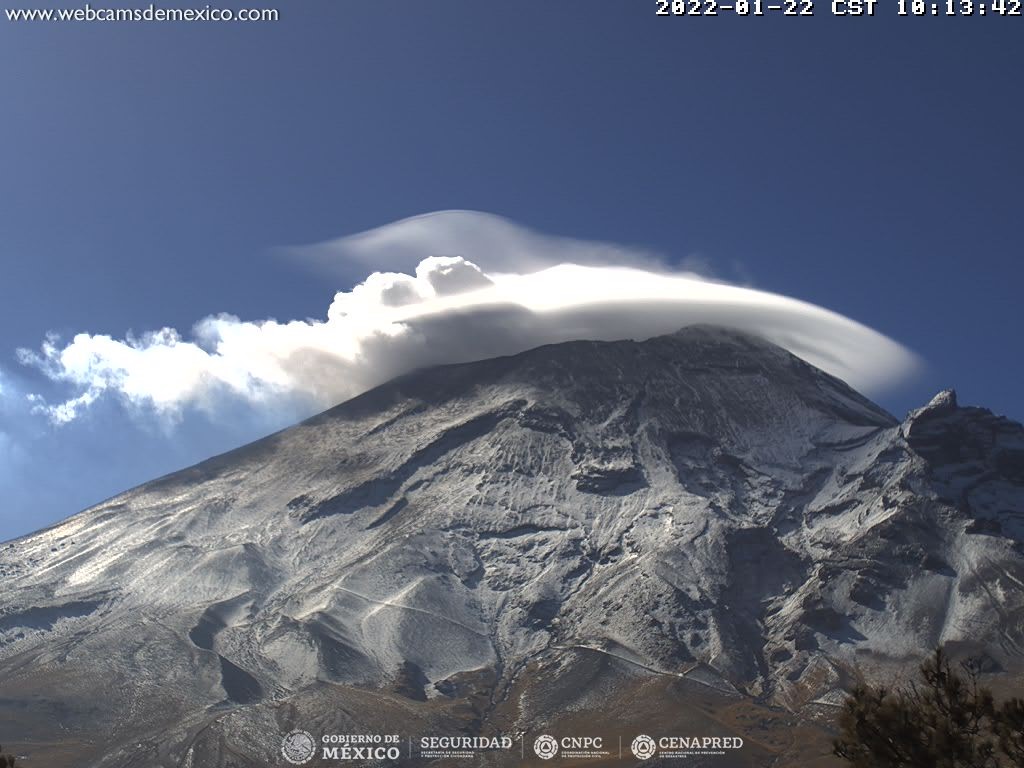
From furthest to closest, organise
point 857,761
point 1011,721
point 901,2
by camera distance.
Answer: point 901,2 < point 857,761 < point 1011,721

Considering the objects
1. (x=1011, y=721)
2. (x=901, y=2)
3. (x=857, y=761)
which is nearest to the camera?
(x=1011, y=721)

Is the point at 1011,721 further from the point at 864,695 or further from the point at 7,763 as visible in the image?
the point at 7,763

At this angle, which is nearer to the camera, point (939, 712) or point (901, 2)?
point (939, 712)

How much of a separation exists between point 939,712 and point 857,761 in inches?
148

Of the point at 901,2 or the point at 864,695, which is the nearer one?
the point at 864,695

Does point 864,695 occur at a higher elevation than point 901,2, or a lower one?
lower

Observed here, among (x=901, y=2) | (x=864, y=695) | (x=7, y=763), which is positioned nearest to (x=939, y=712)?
(x=864, y=695)

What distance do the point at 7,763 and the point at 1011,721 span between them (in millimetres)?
38251

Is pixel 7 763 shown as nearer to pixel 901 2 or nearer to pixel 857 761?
pixel 857 761

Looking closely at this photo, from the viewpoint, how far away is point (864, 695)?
5281cm

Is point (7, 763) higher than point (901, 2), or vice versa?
point (901, 2)

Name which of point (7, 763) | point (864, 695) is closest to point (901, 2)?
point (864, 695)

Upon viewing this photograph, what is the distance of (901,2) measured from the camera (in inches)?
4094

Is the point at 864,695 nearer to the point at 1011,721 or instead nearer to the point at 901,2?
the point at 1011,721
